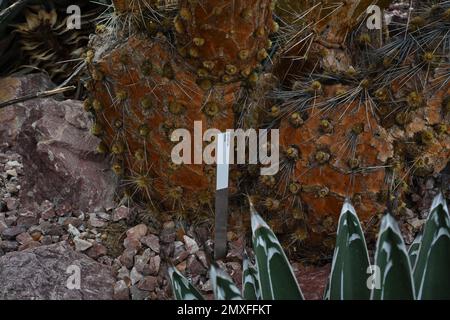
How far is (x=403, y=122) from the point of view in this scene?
1.72 metres

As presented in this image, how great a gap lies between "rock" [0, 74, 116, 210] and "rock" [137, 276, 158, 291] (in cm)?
35

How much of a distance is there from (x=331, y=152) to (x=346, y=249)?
0.60 meters

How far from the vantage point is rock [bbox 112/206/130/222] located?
1.91m

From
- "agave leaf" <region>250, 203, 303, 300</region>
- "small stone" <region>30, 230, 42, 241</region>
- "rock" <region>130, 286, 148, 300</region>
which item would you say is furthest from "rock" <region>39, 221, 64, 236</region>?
"agave leaf" <region>250, 203, 303, 300</region>

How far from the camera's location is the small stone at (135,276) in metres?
1.72

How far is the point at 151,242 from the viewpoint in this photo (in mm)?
1826

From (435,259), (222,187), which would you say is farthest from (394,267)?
(222,187)

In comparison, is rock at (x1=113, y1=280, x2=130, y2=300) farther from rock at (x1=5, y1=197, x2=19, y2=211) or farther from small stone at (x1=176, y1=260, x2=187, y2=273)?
rock at (x1=5, y1=197, x2=19, y2=211)

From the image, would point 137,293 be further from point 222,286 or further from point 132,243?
point 222,286

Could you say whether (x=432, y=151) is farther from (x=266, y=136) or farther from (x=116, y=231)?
(x=116, y=231)

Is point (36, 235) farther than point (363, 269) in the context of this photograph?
Yes

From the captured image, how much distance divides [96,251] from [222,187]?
Result: 47 centimetres
